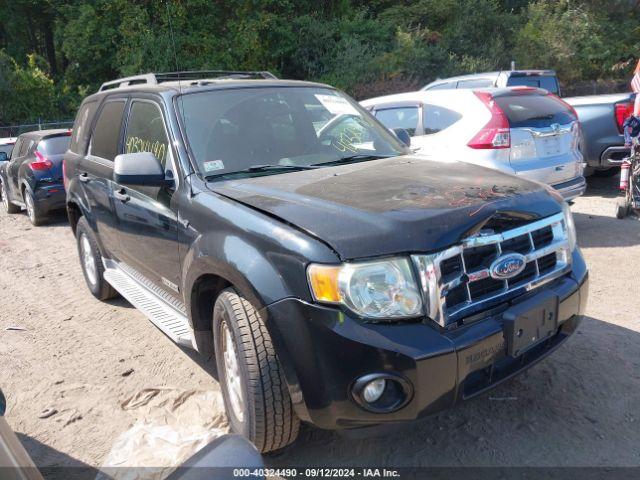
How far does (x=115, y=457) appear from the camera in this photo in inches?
113

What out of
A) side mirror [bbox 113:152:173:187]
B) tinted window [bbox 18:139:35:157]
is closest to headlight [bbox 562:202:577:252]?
side mirror [bbox 113:152:173:187]

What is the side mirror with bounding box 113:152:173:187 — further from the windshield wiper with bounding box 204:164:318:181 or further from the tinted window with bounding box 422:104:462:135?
the tinted window with bounding box 422:104:462:135

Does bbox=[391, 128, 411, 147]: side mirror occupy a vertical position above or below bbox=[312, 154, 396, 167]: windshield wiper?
below

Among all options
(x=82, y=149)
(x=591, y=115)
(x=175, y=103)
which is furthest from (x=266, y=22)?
(x=175, y=103)

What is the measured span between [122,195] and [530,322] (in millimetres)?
2935

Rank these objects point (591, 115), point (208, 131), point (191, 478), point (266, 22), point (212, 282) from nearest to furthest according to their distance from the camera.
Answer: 1. point (191, 478)
2. point (212, 282)
3. point (208, 131)
4. point (591, 115)
5. point (266, 22)

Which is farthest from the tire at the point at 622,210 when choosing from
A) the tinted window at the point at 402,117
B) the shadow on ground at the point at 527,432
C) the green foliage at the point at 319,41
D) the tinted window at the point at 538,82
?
the green foliage at the point at 319,41

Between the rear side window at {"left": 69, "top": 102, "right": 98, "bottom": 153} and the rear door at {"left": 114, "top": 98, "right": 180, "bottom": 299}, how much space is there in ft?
3.58

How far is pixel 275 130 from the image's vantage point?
12.5 ft

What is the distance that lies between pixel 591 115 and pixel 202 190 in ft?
23.7

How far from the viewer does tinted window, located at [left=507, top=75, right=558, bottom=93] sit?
11.3 m

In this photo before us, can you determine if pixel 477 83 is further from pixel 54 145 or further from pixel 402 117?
pixel 54 145

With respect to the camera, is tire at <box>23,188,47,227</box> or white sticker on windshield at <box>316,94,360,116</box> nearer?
white sticker on windshield at <box>316,94,360,116</box>

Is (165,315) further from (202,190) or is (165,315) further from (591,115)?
(591,115)
